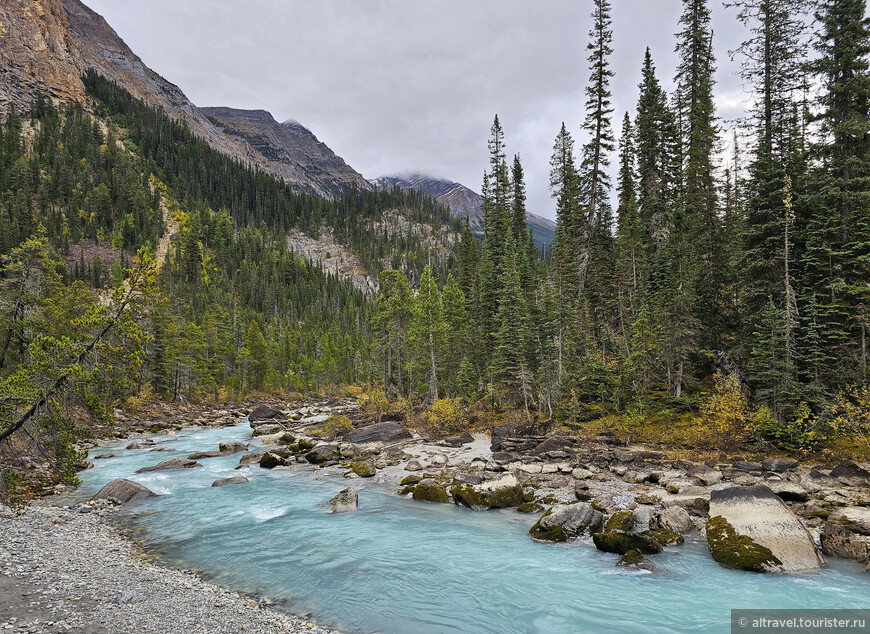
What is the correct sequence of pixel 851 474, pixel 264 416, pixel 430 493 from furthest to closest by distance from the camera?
pixel 264 416
pixel 430 493
pixel 851 474

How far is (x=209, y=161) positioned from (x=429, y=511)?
21156 centimetres

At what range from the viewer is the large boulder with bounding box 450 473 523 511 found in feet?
59.6

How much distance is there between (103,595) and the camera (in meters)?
9.39

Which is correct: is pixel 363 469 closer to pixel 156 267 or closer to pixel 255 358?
pixel 156 267

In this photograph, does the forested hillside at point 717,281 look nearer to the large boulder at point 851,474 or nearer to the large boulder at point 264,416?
the large boulder at point 851,474

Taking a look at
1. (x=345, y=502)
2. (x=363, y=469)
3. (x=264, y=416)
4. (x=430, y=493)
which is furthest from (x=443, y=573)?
(x=264, y=416)

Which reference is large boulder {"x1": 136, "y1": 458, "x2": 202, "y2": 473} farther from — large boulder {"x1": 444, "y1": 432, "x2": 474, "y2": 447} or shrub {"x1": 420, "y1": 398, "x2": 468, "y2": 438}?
shrub {"x1": 420, "y1": 398, "x2": 468, "y2": 438}

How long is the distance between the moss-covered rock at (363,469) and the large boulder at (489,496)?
7.11 m

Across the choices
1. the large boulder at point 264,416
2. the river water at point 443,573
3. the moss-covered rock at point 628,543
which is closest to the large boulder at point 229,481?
the river water at point 443,573

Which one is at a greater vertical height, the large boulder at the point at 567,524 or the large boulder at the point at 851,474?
the large boulder at the point at 851,474

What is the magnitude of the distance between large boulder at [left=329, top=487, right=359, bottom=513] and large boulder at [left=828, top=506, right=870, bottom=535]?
680 inches

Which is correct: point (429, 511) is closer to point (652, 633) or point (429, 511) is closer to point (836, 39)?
point (652, 633)

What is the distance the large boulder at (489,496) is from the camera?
18.2 m

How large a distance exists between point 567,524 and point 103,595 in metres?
13.1
